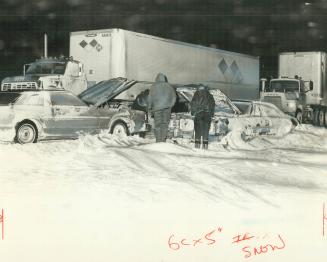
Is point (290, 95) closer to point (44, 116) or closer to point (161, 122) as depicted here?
point (161, 122)

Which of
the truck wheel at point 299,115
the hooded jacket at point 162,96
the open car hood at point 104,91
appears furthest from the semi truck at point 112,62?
the truck wheel at point 299,115

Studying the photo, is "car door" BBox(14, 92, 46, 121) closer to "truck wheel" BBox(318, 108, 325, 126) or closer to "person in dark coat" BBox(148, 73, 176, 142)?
"person in dark coat" BBox(148, 73, 176, 142)

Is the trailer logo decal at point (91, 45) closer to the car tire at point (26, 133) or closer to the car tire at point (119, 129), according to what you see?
the car tire at point (119, 129)

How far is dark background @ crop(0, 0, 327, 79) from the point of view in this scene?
8.49 metres

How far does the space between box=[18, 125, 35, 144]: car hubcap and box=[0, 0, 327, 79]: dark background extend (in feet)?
4.08

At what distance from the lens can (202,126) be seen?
9875mm

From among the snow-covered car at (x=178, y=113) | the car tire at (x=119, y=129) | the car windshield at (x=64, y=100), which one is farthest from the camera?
the car tire at (x=119, y=129)

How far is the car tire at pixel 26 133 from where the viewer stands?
30.7 ft

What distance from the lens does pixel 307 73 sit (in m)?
18.0

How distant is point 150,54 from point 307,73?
729 cm

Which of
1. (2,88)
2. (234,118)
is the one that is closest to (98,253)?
(234,118)

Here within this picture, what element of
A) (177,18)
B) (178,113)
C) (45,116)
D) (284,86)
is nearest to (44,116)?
(45,116)

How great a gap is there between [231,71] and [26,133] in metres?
7.86

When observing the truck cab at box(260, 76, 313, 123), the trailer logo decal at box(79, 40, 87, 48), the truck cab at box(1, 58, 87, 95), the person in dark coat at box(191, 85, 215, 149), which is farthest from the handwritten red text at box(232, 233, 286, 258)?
the truck cab at box(260, 76, 313, 123)
